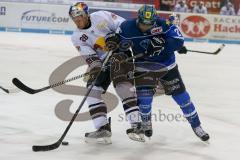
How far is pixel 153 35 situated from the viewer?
408 centimetres

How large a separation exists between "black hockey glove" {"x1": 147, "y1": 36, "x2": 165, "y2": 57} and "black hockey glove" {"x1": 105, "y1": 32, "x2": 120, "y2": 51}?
0.84 feet

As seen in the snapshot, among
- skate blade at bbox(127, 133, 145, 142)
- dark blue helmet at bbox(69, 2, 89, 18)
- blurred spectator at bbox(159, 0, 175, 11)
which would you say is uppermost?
dark blue helmet at bbox(69, 2, 89, 18)

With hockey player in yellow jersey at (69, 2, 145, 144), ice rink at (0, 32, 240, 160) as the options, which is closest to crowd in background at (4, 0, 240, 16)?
ice rink at (0, 32, 240, 160)

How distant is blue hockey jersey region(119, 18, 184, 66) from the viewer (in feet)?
13.4

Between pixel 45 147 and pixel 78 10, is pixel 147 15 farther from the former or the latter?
pixel 45 147

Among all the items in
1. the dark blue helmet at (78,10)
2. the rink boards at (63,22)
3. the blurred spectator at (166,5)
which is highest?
the dark blue helmet at (78,10)

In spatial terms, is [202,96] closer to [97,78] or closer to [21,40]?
[97,78]

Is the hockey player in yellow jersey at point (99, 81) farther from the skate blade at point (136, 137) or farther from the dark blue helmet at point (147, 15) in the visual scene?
the dark blue helmet at point (147, 15)

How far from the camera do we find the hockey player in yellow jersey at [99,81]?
4066 mm

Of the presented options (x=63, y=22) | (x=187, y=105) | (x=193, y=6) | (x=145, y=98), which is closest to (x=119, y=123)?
(x=145, y=98)

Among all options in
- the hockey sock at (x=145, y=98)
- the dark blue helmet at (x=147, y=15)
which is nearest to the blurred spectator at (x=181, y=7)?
the hockey sock at (x=145, y=98)

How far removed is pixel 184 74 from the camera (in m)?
8.20

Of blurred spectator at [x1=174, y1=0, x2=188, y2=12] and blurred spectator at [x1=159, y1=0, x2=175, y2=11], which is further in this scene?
blurred spectator at [x1=159, y1=0, x2=175, y2=11]

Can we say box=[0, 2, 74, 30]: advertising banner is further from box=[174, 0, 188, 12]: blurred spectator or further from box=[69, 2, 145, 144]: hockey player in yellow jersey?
box=[69, 2, 145, 144]: hockey player in yellow jersey
